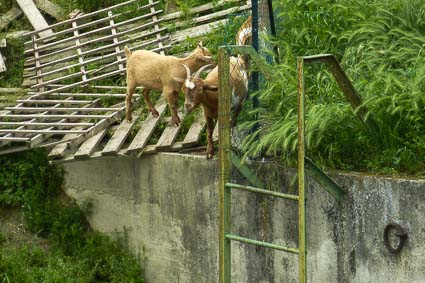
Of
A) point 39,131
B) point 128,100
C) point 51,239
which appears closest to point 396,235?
point 128,100

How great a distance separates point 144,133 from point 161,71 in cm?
70

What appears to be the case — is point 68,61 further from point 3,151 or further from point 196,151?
point 196,151

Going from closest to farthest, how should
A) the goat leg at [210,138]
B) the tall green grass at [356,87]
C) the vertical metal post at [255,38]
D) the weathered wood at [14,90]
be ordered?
the tall green grass at [356,87] < the vertical metal post at [255,38] < the goat leg at [210,138] < the weathered wood at [14,90]

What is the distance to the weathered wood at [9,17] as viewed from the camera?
47.3 ft

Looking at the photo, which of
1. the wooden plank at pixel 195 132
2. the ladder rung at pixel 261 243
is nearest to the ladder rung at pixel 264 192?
the ladder rung at pixel 261 243

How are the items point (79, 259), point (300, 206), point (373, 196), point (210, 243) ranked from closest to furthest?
point (300, 206) < point (373, 196) < point (210, 243) < point (79, 259)

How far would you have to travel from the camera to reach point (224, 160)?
888 centimetres

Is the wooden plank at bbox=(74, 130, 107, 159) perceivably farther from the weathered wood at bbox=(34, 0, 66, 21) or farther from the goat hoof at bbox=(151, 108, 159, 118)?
the weathered wood at bbox=(34, 0, 66, 21)

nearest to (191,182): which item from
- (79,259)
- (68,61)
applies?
(79,259)

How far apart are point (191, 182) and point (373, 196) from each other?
8.58ft

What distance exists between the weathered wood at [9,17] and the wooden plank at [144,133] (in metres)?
3.63

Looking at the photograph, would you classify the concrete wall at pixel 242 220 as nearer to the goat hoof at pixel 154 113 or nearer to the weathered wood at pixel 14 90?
the goat hoof at pixel 154 113

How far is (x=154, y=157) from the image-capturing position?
11016 millimetres

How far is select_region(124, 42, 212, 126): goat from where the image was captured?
1080cm
